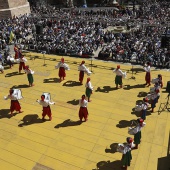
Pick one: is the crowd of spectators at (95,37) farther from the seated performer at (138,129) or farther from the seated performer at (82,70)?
the seated performer at (138,129)

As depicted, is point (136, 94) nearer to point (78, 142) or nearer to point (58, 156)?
point (78, 142)

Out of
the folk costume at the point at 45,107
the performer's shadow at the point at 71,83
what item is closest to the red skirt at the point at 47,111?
the folk costume at the point at 45,107

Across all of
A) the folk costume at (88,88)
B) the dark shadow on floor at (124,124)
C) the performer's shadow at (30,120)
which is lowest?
the dark shadow on floor at (124,124)

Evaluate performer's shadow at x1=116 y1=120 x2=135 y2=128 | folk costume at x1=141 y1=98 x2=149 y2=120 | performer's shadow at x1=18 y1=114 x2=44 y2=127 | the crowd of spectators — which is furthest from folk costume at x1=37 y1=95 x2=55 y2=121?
the crowd of spectators

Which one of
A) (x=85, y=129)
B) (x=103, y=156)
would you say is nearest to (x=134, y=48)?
(x=85, y=129)

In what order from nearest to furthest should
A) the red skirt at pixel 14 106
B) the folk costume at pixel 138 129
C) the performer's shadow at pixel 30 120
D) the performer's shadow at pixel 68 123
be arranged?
the folk costume at pixel 138 129 < the performer's shadow at pixel 68 123 < the performer's shadow at pixel 30 120 < the red skirt at pixel 14 106

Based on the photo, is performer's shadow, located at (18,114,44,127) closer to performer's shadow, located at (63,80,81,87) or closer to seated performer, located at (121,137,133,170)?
performer's shadow, located at (63,80,81,87)

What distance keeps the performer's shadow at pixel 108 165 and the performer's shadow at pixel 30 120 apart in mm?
3421

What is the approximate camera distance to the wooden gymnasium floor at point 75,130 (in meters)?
8.85

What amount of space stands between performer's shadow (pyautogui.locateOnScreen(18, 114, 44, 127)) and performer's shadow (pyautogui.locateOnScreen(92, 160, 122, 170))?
11.2 ft

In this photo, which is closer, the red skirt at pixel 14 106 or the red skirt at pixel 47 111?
the red skirt at pixel 47 111

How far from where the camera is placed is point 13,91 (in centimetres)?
1068

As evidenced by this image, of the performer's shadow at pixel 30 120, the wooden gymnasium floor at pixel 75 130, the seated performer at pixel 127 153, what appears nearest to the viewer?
the seated performer at pixel 127 153

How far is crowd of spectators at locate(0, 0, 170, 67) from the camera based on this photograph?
60.2 ft
